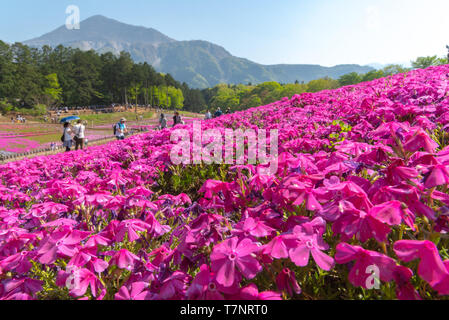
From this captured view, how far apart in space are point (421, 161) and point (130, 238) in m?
1.51

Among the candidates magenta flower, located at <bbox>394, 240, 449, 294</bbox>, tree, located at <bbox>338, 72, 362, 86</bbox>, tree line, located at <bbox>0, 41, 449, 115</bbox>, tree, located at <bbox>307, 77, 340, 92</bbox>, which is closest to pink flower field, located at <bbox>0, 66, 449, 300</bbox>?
magenta flower, located at <bbox>394, 240, 449, 294</bbox>

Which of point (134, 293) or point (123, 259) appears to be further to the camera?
point (123, 259)

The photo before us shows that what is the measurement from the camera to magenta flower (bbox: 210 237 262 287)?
3.07 feet

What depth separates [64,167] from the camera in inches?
229

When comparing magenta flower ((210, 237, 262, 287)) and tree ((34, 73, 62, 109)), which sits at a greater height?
tree ((34, 73, 62, 109))

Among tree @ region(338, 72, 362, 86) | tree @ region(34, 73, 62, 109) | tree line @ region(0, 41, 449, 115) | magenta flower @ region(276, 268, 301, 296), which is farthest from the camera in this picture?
tree @ region(338, 72, 362, 86)

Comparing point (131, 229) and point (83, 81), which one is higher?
point (83, 81)

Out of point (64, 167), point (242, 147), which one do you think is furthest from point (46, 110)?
point (242, 147)

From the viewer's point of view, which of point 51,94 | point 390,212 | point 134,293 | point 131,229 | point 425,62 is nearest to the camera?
point 390,212

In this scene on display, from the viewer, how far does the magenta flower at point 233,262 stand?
3.07ft

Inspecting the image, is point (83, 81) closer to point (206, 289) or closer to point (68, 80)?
point (68, 80)

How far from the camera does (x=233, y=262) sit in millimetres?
972

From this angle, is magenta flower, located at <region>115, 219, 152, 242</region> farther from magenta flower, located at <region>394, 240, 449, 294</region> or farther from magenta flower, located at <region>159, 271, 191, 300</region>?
magenta flower, located at <region>394, 240, 449, 294</region>

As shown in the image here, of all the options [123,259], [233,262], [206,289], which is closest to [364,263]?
[233,262]
